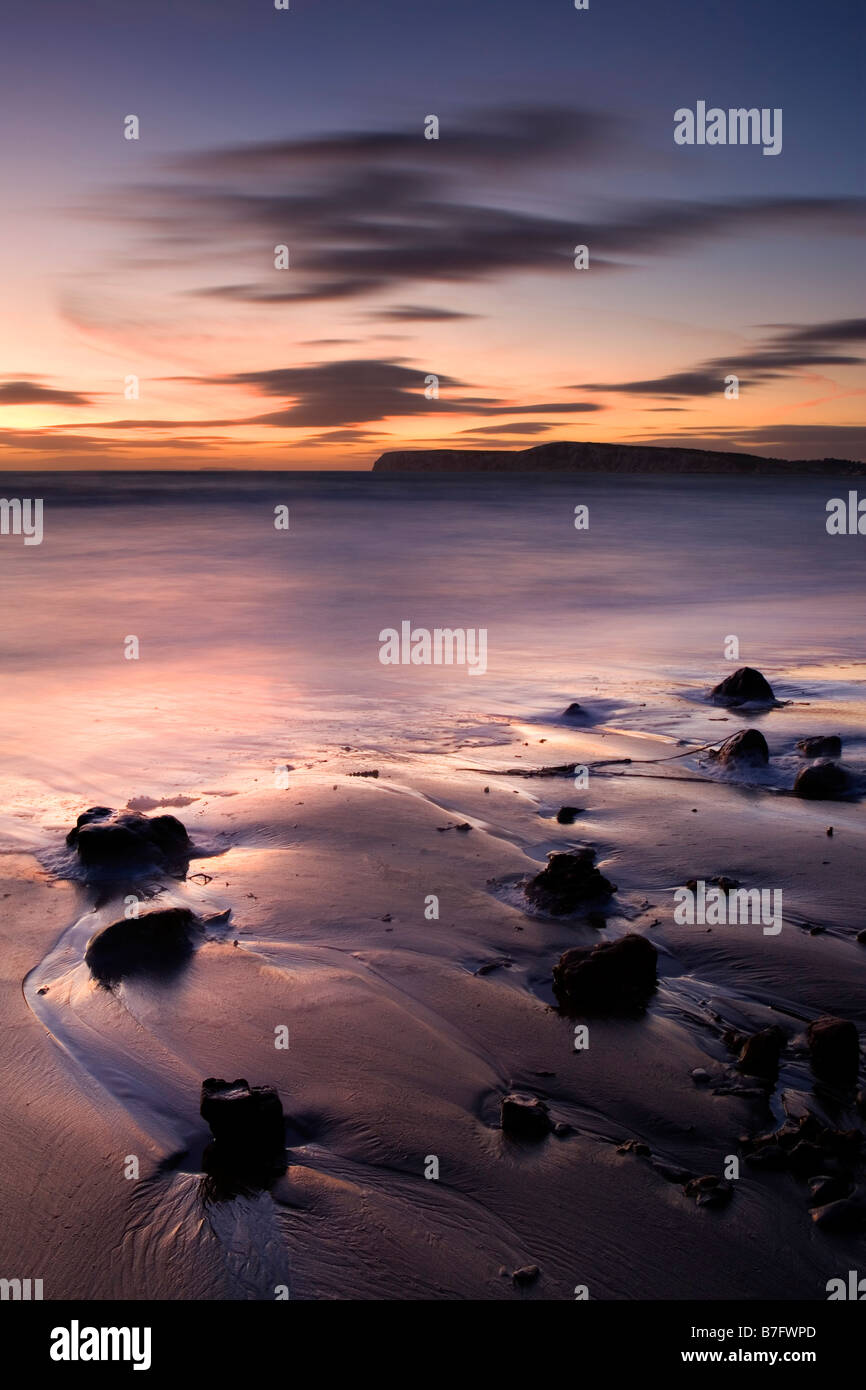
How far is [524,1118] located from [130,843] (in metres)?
3.37

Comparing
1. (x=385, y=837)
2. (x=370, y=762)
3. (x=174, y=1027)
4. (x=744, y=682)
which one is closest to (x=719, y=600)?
(x=744, y=682)

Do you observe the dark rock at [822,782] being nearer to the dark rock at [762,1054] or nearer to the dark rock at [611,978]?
the dark rock at [611,978]

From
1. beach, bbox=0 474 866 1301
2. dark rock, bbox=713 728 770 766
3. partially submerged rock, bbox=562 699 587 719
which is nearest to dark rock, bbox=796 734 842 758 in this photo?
beach, bbox=0 474 866 1301

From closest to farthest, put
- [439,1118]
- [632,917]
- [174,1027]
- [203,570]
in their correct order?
[439,1118]
[174,1027]
[632,917]
[203,570]

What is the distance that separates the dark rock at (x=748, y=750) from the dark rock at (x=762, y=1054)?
417 cm

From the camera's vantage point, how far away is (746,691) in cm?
1081

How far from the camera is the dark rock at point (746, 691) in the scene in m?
10.8

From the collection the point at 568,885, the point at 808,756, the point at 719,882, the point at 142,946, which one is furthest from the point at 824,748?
the point at 142,946

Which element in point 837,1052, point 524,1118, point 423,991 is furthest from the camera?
point 423,991

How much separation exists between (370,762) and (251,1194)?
5254 millimetres

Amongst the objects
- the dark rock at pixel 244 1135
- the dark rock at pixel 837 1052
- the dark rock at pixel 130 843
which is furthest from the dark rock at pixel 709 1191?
the dark rock at pixel 130 843

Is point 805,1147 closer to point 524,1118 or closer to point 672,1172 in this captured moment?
point 672,1172

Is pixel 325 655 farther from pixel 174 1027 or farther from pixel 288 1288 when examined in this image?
pixel 288 1288

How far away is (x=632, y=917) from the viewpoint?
551 centimetres
